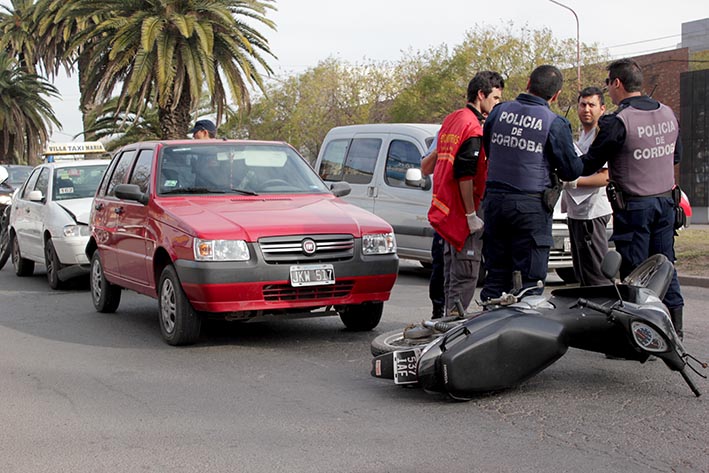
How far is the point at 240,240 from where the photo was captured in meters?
7.45

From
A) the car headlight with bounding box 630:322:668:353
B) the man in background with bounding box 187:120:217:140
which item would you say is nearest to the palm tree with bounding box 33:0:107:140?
the man in background with bounding box 187:120:217:140

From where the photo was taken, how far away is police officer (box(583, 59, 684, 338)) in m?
6.58

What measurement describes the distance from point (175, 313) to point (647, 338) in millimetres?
3769

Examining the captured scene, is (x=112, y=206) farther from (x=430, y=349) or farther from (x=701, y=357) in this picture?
(x=701, y=357)

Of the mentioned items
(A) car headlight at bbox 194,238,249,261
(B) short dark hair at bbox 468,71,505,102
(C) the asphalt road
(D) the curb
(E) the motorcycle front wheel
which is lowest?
(D) the curb

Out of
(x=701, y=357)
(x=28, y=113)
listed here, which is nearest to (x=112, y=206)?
(x=701, y=357)

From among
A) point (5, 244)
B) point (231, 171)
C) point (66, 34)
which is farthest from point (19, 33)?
point (231, 171)

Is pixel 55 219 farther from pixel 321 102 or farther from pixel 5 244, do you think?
pixel 321 102

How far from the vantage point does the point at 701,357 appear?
23.1ft

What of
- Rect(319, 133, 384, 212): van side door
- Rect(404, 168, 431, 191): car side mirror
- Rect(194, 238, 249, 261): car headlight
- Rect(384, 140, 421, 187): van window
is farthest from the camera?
Rect(319, 133, 384, 212): van side door

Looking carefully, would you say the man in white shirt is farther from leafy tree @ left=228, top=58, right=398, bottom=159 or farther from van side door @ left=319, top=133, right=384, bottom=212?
leafy tree @ left=228, top=58, right=398, bottom=159

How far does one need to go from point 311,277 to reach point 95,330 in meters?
2.55

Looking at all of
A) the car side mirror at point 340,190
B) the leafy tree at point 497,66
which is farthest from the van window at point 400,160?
the leafy tree at point 497,66

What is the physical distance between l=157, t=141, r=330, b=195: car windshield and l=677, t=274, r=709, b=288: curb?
17.3 ft
